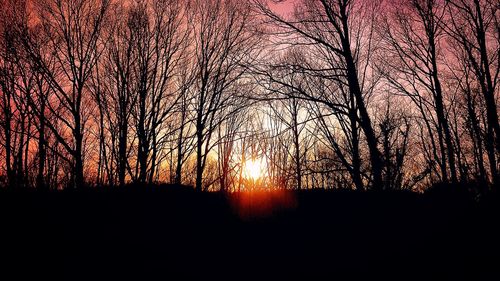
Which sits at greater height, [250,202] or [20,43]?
[20,43]

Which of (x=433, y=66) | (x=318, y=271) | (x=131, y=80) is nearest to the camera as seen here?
(x=318, y=271)

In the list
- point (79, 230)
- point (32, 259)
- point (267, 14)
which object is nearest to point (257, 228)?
point (79, 230)

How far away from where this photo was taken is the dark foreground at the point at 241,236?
3.44 metres

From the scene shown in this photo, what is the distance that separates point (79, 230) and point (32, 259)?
64cm

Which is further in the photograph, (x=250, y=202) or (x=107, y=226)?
(x=250, y=202)

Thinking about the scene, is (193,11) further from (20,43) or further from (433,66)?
(433,66)

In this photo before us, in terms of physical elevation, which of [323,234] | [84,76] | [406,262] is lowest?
[406,262]

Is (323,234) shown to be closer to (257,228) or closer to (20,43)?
Result: (257,228)

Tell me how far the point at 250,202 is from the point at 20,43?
37.8 ft

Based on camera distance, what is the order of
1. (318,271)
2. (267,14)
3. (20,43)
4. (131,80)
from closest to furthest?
1. (318,271)
2. (267,14)
3. (20,43)
4. (131,80)

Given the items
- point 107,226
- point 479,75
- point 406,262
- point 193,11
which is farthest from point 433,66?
point 107,226

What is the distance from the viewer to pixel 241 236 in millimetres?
4438

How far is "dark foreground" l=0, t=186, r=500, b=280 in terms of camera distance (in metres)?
3.44

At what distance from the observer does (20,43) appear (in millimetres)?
10938
